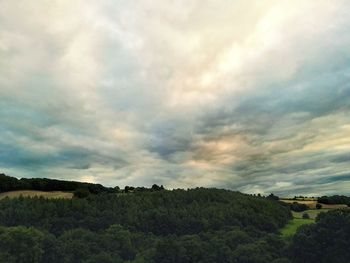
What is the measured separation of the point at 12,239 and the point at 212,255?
7204 centimetres

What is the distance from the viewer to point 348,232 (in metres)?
126

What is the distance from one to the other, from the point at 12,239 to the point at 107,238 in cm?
3670

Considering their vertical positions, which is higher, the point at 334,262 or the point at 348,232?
the point at 348,232

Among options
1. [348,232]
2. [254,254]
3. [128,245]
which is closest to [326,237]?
[348,232]

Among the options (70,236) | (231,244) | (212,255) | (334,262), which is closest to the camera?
(334,262)

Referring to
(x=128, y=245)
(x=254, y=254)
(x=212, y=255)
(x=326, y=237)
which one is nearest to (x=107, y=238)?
(x=128, y=245)

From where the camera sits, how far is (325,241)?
12838cm

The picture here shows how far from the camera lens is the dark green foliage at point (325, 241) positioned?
124 metres

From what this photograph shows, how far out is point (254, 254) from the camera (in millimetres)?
143750

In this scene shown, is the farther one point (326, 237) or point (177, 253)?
point (177, 253)

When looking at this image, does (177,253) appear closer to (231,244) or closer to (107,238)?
(231,244)

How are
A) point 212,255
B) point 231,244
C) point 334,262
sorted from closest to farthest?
point 334,262 → point 212,255 → point 231,244

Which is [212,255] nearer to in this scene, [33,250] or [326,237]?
[326,237]

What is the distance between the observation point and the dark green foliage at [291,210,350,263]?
408ft
